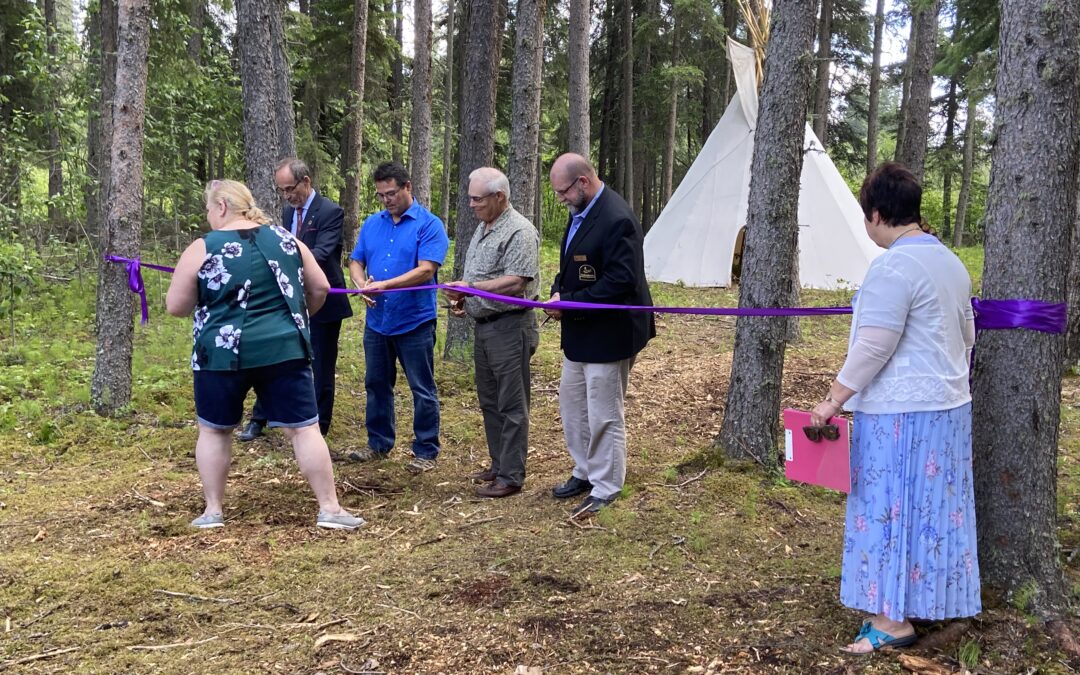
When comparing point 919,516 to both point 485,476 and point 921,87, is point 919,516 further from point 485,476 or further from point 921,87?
point 921,87

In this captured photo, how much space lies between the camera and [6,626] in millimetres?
3016

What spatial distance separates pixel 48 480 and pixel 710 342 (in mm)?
6906

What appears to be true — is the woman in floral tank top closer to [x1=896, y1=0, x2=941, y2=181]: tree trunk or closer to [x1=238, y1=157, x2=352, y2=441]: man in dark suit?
[x1=238, y1=157, x2=352, y2=441]: man in dark suit

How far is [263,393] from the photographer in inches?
154

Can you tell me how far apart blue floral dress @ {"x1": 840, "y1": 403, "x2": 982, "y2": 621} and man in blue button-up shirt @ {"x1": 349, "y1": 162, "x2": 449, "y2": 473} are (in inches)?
116

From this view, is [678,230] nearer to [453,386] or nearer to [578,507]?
[453,386]

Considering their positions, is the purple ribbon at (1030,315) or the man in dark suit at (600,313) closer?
the purple ribbon at (1030,315)

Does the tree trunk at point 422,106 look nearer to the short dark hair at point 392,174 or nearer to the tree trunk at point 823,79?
the tree trunk at point 823,79

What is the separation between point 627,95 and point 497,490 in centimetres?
1673

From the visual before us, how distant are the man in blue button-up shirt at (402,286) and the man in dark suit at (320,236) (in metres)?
0.21

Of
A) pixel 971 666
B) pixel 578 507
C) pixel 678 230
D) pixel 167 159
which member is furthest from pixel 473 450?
pixel 678 230

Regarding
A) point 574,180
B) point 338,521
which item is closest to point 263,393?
point 338,521

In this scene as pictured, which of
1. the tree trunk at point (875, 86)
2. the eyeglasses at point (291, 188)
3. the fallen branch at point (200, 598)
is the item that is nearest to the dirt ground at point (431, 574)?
the fallen branch at point (200, 598)

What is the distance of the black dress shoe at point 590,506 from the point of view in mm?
4125
